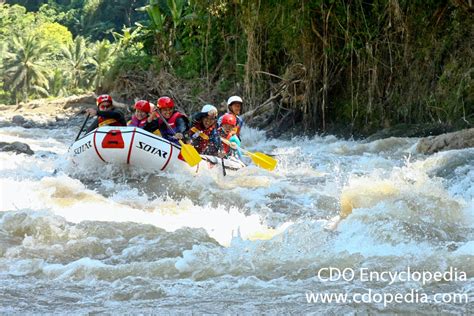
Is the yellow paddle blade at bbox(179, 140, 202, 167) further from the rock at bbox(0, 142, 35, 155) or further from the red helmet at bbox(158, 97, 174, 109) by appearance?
the rock at bbox(0, 142, 35, 155)

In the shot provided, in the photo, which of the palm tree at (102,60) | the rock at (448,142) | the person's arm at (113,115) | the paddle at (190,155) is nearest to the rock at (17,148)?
the person's arm at (113,115)

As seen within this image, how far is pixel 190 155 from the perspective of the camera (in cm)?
966

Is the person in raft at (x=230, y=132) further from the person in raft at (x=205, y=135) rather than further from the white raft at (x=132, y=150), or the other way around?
the white raft at (x=132, y=150)

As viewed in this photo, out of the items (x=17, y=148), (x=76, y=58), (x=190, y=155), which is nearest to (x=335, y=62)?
(x=17, y=148)

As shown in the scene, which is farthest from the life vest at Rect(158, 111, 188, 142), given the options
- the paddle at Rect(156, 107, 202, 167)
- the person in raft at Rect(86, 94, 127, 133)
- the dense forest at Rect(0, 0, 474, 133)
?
the dense forest at Rect(0, 0, 474, 133)

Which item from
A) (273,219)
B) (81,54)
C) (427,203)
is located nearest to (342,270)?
(427,203)

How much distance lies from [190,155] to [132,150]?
73 centimetres

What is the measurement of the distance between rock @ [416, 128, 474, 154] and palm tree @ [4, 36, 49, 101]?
42.1 meters

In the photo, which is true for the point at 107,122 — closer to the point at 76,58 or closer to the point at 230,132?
the point at 230,132

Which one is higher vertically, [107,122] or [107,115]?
[107,115]

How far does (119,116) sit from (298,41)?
18.6 ft

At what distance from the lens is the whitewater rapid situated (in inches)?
192

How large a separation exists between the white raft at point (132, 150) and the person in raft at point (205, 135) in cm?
56

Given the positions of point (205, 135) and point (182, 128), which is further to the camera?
point (205, 135)
